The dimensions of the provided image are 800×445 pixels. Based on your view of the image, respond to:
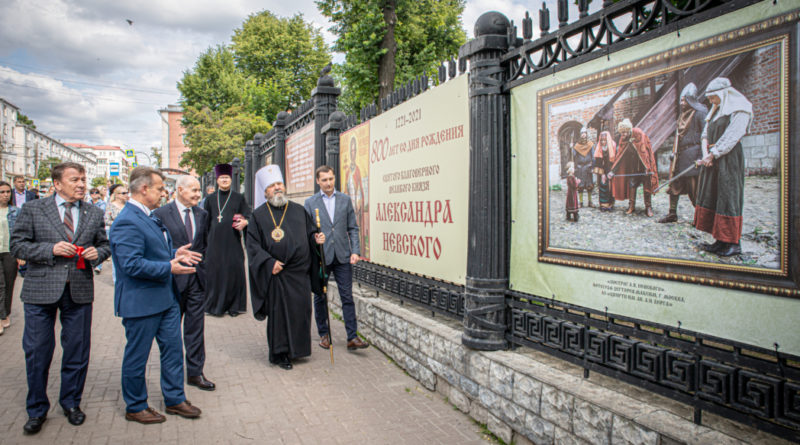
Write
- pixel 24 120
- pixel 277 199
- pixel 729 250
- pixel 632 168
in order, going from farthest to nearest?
pixel 24 120, pixel 277 199, pixel 632 168, pixel 729 250

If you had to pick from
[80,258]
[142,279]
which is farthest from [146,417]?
[80,258]

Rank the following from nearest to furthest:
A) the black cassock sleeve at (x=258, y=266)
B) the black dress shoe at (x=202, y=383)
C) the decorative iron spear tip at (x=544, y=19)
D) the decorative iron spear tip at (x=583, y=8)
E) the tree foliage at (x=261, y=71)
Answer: the decorative iron spear tip at (x=583, y=8) → the decorative iron spear tip at (x=544, y=19) → the black dress shoe at (x=202, y=383) → the black cassock sleeve at (x=258, y=266) → the tree foliage at (x=261, y=71)

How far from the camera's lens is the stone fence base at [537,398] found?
98.4 inches

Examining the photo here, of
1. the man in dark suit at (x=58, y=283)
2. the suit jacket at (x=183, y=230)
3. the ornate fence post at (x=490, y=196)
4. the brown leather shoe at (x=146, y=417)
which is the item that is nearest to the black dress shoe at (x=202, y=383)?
the brown leather shoe at (x=146, y=417)

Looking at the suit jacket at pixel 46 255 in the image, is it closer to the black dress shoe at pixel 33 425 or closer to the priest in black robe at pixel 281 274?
the black dress shoe at pixel 33 425

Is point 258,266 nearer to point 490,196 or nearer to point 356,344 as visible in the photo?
point 356,344

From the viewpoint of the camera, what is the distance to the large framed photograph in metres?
2.24

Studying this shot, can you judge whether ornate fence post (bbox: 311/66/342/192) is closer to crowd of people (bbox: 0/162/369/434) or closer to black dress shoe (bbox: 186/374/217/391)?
crowd of people (bbox: 0/162/369/434)

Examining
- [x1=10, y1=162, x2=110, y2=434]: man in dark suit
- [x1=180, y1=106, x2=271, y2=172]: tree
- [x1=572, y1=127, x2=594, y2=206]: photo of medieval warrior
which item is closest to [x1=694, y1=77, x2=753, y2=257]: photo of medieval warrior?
[x1=572, y1=127, x2=594, y2=206]: photo of medieval warrior

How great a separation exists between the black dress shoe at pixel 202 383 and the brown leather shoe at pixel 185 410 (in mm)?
574

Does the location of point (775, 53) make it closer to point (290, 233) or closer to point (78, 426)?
point (290, 233)

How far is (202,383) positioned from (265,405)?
77 cm

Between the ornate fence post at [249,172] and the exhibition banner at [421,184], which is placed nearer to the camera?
the exhibition banner at [421,184]

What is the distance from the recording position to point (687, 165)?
2592 millimetres
